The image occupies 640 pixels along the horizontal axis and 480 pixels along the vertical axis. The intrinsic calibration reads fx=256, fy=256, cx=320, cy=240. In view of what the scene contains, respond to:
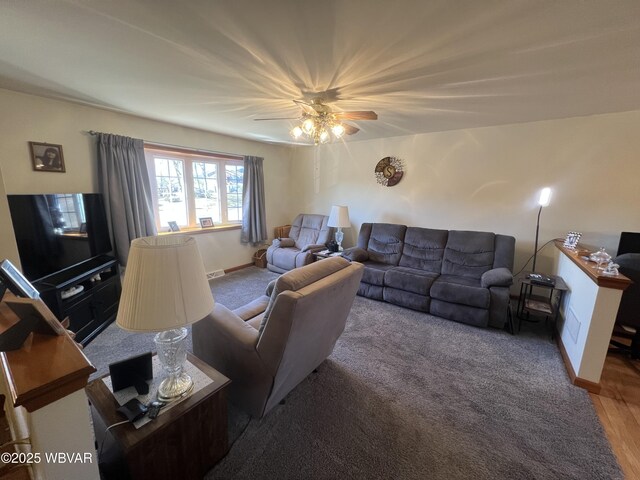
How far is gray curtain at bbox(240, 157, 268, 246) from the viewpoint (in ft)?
15.1

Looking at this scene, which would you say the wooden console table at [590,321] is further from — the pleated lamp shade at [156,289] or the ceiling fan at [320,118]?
the pleated lamp shade at [156,289]

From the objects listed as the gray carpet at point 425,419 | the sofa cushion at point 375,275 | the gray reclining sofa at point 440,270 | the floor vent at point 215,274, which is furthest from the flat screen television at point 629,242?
the floor vent at point 215,274

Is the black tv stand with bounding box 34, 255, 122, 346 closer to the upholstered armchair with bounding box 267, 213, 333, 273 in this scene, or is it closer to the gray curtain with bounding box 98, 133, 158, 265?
the gray curtain with bounding box 98, 133, 158, 265

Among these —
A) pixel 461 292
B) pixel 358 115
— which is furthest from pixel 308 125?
pixel 461 292

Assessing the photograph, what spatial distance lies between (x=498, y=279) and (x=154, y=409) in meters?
3.13

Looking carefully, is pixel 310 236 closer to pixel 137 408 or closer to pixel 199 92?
pixel 199 92

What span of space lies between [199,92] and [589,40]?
2.71m

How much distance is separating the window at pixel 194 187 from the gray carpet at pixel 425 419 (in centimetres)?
198

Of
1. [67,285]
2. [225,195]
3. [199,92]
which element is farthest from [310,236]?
[67,285]

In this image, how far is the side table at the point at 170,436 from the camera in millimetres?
1030

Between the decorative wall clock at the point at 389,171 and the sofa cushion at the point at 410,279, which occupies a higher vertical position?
the decorative wall clock at the point at 389,171

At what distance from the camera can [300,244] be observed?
4.83m

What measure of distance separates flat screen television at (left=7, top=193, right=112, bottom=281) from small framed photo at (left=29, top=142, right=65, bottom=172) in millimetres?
375

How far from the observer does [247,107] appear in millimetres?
2678
